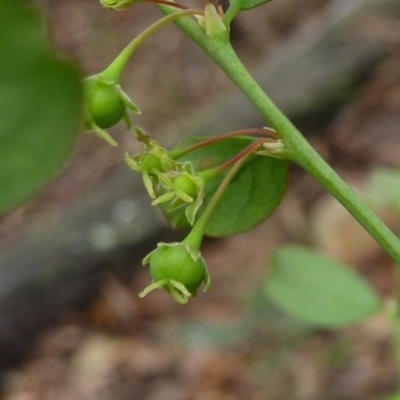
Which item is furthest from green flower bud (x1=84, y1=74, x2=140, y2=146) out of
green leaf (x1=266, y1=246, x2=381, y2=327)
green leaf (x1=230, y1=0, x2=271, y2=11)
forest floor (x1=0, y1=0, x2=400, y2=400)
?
forest floor (x1=0, y1=0, x2=400, y2=400)

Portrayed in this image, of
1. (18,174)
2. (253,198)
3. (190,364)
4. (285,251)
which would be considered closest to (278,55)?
(190,364)

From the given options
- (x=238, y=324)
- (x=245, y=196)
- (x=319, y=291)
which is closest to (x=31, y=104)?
(x=245, y=196)

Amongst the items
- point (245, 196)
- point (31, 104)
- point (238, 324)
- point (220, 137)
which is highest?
point (31, 104)

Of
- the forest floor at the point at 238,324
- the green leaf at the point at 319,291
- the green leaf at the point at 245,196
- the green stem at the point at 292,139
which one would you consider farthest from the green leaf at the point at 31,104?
the forest floor at the point at 238,324

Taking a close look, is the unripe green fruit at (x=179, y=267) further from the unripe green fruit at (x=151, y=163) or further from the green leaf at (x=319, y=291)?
the green leaf at (x=319, y=291)

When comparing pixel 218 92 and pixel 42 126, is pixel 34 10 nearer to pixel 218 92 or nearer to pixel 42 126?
pixel 42 126

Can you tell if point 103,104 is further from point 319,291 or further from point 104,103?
point 319,291
